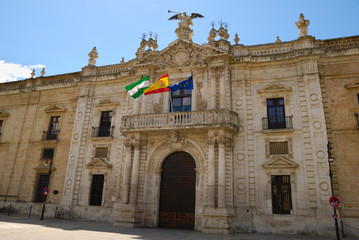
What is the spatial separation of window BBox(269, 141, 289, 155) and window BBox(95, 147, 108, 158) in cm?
1106

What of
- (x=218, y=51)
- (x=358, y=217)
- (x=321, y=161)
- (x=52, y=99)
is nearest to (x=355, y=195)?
(x=358, y=217)

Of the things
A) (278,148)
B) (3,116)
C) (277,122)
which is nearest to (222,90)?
(277,122)

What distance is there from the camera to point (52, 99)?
22.6 m

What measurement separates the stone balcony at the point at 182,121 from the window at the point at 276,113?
2086 mm

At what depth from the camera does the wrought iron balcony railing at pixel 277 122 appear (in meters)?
15.8

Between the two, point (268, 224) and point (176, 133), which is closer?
point (268, 224)

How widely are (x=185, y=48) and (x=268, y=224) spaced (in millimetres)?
12232

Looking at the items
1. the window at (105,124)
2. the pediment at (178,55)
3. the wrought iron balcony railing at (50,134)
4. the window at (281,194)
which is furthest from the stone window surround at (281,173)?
the wrought iron balcony railing at (50,134)

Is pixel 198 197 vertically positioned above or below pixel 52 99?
below

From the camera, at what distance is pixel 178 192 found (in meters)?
16.4

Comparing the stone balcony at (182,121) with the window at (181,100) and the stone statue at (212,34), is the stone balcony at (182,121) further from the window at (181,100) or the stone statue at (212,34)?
the stone statue at (212,34)

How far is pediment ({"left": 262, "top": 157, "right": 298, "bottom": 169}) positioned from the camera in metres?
14.8

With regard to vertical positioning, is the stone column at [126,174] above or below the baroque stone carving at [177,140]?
below

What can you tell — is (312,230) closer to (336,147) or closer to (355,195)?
(355,195)
